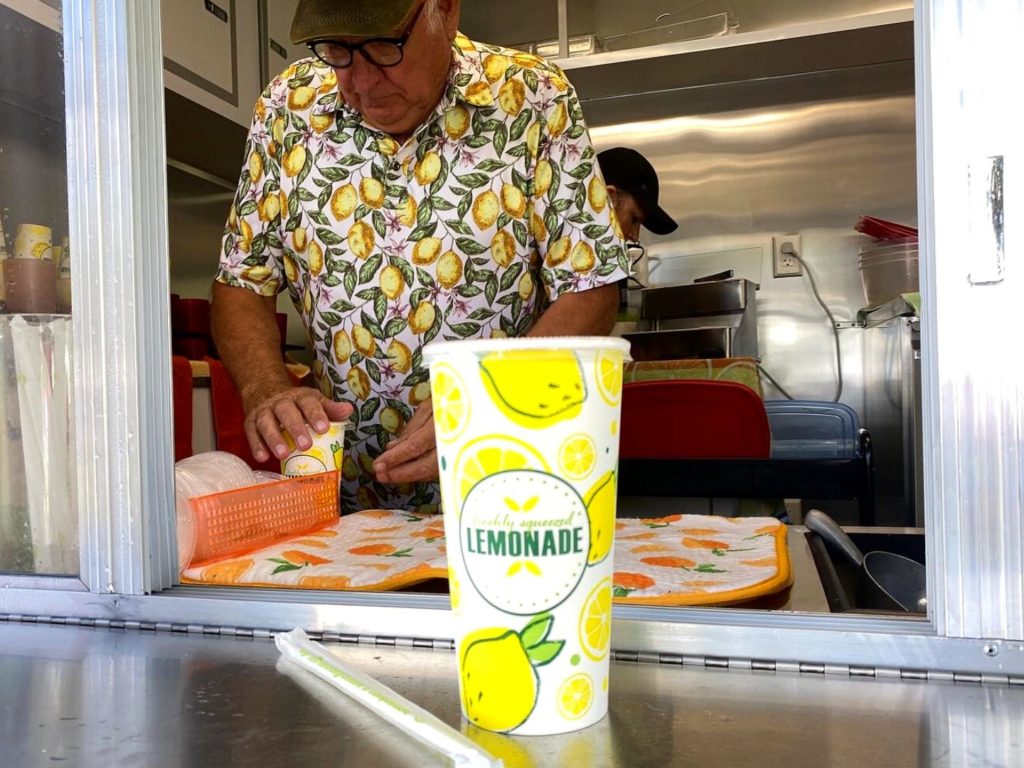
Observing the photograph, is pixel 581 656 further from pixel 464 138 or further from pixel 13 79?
pixel 464 138

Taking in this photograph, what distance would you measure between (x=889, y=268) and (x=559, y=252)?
1.82 meters

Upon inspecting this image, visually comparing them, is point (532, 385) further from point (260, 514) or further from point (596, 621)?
point (260, 514)

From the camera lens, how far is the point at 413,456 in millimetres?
1170

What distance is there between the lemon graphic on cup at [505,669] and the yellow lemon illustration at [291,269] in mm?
1203

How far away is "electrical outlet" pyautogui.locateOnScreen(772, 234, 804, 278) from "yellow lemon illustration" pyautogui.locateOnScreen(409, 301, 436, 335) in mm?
2119

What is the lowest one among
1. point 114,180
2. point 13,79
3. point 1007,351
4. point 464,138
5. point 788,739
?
point 788,739

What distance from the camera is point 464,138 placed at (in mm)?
1394

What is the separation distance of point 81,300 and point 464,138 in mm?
830

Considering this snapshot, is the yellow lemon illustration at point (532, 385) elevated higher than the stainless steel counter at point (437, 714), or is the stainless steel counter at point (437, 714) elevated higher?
the yellow lemon illustration at point (532, 385)

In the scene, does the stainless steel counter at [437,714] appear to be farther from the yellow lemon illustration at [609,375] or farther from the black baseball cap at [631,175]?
the black baseball cap at [631,175]

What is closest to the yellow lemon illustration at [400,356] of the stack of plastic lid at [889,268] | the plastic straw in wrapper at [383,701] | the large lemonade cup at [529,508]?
the plastic straw in wrapper at [383,701]

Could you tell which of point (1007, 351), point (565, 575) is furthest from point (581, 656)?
point (1007, 351)

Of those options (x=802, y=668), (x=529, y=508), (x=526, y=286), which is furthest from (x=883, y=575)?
(x=526, y=286)

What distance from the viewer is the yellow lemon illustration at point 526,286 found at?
1467mm
